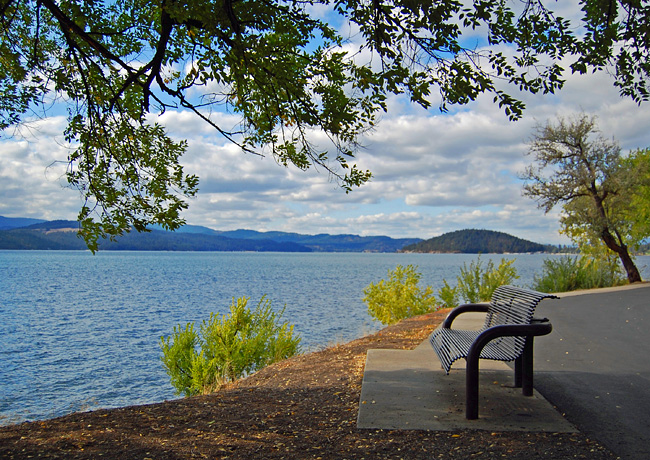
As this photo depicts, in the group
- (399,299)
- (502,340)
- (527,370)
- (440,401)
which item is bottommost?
(440,401)

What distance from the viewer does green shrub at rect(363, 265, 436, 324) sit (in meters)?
13.3

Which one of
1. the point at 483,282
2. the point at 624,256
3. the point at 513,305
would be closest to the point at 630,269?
the point at 624,256

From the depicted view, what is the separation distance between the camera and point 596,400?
189 inches

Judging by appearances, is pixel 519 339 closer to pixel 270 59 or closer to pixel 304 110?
pixel 304 110

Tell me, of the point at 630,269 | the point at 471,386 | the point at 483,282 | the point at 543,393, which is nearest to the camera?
the point at 471,386

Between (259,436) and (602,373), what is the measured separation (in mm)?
4313

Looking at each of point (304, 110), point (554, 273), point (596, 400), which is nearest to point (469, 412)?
point (596, 400)

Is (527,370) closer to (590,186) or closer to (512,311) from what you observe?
(512,311)

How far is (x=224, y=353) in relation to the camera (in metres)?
8.31

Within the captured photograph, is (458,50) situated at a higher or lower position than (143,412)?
higher

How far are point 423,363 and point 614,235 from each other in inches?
789

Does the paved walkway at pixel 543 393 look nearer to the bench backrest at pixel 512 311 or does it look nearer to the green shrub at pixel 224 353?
the bench backrest at pixel 512 311

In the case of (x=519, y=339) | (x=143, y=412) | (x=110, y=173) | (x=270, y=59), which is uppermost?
(x=270, y=59)

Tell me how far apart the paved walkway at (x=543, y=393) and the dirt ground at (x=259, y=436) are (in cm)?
21
